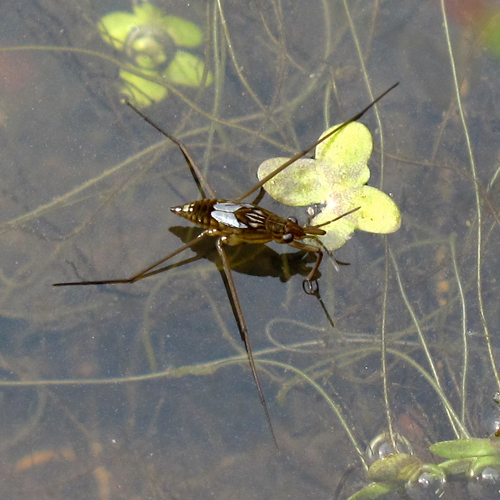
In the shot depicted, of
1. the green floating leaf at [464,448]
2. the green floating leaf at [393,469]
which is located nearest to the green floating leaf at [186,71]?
the green floating leaf at [393,469]

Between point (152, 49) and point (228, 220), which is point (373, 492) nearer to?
point (228, 220)

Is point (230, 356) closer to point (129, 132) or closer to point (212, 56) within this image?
point (129, 132)

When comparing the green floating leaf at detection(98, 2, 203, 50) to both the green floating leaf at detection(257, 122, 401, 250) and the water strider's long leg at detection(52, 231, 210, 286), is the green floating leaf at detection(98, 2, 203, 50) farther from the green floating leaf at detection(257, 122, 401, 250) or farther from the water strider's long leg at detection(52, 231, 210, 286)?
the water strider's long leg at detection(52, 231, 210, 286)

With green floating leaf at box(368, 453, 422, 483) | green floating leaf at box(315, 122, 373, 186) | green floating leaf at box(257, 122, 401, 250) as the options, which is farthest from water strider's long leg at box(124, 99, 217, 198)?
green floating leaf at box(368, 453, 422, 483)

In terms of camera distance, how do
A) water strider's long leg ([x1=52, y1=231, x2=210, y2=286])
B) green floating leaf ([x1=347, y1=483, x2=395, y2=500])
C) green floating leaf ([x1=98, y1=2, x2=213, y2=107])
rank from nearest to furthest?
water strider's long leg ([x1=52, y1=231, x2=210, y2=286]) < green floating leaf ([x1=347, y1=483, x2=395, y2=500]) < green floating leaf ([x1=98, y1=2, x2=213, y2=107])

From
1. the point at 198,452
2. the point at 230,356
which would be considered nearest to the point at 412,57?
the point at 230,356

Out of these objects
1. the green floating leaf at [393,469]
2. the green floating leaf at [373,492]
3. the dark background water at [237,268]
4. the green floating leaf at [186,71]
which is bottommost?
the green floating leaf at [373,492]

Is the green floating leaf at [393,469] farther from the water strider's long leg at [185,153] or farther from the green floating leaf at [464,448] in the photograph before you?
the water strider's long leg at [185,153]
